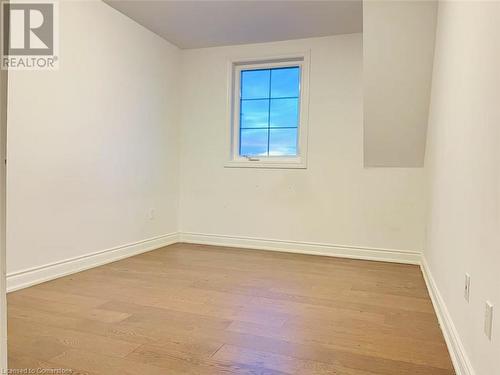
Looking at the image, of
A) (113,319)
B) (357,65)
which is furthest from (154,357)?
(357,65)

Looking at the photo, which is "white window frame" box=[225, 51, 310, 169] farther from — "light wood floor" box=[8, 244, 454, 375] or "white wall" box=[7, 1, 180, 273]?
"light wood floor" box=[8, 244, 454, 375]

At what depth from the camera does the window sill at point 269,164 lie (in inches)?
152

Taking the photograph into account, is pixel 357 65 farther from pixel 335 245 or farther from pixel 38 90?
pixel 38 90

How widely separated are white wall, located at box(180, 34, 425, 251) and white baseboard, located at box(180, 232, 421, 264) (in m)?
0.06

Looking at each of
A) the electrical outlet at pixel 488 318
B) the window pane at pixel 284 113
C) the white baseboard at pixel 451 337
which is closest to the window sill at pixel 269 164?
the window pane at pixel 284 113

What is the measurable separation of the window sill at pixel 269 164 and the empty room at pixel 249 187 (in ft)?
0.08

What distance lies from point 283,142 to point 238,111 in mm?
640

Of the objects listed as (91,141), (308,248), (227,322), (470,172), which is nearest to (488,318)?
(470,172)

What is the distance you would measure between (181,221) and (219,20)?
223 centimetres

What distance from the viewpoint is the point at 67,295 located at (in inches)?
92.4

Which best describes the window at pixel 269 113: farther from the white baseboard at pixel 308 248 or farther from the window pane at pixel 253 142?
the white baseboard at pixel 308 248

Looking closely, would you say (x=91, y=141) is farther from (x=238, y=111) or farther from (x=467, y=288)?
(x=467, y=288)

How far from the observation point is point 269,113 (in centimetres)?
412
